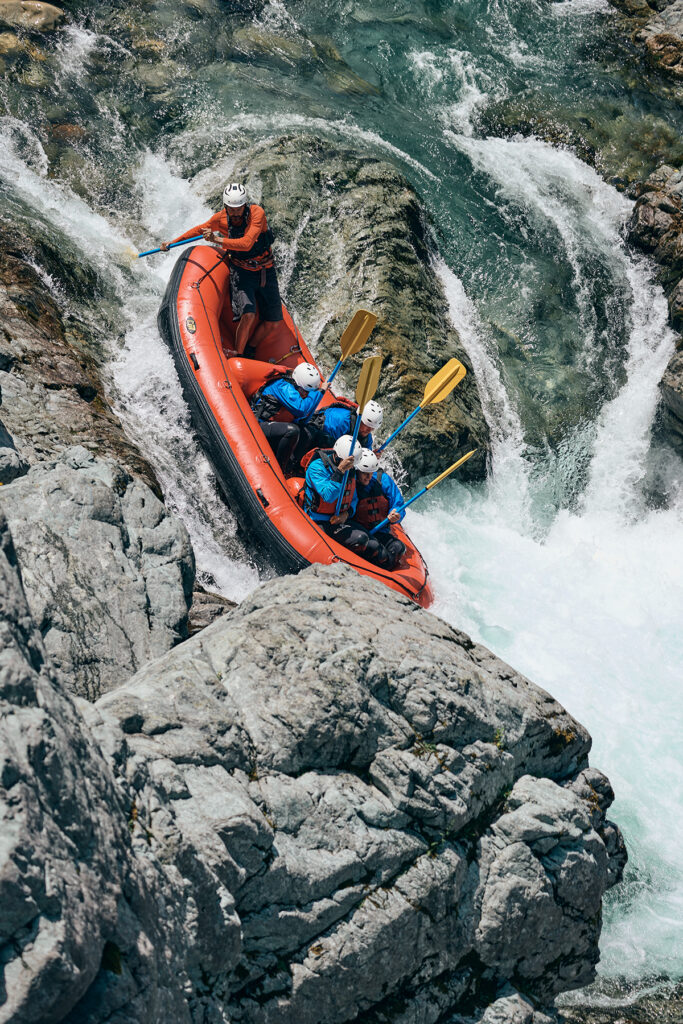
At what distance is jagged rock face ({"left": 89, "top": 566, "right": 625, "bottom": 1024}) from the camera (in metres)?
3.96

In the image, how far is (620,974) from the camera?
6273 millimetres

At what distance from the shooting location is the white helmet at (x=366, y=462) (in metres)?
7.79

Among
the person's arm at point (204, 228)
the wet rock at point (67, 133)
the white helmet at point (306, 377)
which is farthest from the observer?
the wet rock at point (67, 133)

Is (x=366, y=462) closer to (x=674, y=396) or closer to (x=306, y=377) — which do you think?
(x=306, y=377)

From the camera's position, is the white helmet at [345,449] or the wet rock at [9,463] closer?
the wet rock at [9,463]

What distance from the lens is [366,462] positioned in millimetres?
7781

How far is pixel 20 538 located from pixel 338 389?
16.6 feet

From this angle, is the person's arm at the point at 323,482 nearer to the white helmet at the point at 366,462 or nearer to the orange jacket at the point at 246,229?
Result: the white helmet at the point at 366,462

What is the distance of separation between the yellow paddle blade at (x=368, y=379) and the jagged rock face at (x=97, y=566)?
2.33 metres

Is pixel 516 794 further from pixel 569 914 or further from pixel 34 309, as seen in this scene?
pixel 34 309

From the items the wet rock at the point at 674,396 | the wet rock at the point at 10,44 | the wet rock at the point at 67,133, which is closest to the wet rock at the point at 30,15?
the wet rock at the point at 10,44

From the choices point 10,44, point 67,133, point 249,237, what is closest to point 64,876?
point 249,237

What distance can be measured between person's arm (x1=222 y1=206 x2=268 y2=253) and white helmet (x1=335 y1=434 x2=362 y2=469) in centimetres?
233

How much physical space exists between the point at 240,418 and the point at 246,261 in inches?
73.2
